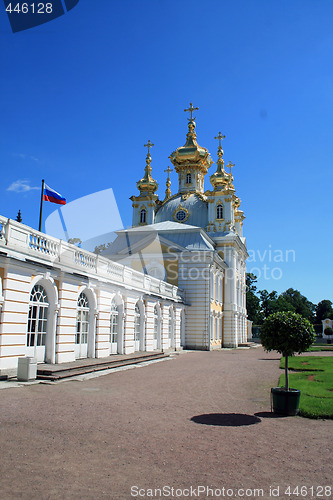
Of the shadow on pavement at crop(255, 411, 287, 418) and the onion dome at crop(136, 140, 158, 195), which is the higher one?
the onion dome at crop(136, 140, 158, 195)

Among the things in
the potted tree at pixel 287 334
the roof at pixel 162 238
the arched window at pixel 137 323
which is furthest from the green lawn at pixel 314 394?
the roof at pixel 162 238

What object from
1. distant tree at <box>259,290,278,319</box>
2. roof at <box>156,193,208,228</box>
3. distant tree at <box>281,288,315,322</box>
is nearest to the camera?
roof at <box>156,193,208,228</box>

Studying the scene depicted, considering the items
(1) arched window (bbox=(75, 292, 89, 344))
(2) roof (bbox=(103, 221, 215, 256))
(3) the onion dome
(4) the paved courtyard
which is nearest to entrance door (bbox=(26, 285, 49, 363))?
(1) arched window (bbox=(75, 292, 89, 344))

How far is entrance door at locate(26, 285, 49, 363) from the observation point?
1423cm

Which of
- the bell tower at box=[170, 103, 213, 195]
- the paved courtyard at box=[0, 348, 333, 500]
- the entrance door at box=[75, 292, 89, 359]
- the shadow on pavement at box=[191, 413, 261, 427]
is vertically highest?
the bell tower at box=[170, 103, 213, 195]

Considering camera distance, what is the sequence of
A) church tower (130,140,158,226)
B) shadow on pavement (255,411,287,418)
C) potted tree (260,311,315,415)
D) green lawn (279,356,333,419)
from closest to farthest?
A: 1. shadow on pavement (255,411,287,418)
2. green lawn (279,356,333,419)
3. potted tree (260,311,315,415)
4. church tower (130,140,158,226)

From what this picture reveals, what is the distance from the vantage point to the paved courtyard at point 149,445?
16.9 feet

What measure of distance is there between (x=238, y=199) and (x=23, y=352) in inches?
1851

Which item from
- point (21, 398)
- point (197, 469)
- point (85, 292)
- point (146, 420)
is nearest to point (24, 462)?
point (197, 469)

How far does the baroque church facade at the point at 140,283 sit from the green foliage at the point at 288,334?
7.76 m

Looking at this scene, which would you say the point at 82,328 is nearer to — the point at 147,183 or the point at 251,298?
the point at 147,183

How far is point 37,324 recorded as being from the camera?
1452 centimetres

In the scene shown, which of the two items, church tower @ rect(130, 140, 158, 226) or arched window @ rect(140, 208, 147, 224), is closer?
church tower @ rect(130, 140, 158, 226)

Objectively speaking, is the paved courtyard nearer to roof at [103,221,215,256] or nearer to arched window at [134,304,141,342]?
arched window at [134,304,141,342]
